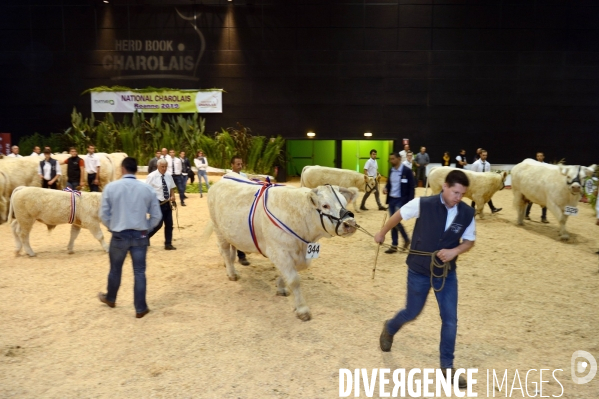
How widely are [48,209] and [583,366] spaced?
7688mm

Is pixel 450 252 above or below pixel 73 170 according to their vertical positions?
below

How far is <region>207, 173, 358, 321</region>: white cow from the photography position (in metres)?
5.22

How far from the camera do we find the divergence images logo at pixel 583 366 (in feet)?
13.9

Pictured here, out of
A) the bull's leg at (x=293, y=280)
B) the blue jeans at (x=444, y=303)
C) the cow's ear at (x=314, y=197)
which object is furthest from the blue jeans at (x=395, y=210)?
the blue jeans at (x=444, y=303)

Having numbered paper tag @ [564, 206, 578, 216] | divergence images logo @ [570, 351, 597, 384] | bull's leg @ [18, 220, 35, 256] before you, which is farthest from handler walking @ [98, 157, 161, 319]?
numbered paper tag @ [564, 206, 578, 216]

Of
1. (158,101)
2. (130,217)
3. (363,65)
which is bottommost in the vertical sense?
(130,217)

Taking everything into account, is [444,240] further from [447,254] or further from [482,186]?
[482,186]

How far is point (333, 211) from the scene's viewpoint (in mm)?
5168

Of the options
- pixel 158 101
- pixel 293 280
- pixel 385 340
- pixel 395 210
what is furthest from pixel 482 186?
pixel 158 101

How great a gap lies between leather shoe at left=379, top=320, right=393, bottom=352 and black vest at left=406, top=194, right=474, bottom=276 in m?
0.88

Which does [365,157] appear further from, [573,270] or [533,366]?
[533,366]

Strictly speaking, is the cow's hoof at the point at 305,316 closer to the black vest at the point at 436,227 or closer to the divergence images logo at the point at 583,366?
the black vest at the point at 436,227

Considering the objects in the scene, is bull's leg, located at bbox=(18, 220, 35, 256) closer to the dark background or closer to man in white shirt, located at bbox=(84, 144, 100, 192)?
man in white shirt, located at bbox=(84, 144, 100, 192)

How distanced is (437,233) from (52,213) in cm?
655
